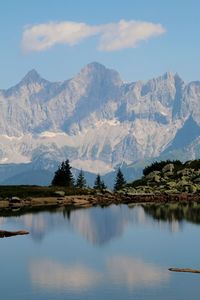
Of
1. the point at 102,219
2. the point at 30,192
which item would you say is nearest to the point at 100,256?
the point at 102,219

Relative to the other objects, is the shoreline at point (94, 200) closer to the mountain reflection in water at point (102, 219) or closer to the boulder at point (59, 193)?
the boulder at point (59, 193)

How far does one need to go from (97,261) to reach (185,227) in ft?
115

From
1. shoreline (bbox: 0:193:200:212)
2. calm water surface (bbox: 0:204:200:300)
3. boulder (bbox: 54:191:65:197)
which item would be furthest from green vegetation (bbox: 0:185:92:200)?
calm water surface (bbox: 0:204:200:300)

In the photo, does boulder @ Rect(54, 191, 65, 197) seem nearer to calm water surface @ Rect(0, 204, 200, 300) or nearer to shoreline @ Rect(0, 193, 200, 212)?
shoreline @ Rect(0, 193, 200, 212)

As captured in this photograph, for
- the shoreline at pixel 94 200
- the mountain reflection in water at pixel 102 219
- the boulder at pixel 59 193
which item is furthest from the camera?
the boulder at pixel 59 193

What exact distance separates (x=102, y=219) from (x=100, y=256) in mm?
44815

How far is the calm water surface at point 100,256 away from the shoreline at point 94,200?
998 inches

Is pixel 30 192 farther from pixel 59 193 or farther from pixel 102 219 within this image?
pixel 102 219

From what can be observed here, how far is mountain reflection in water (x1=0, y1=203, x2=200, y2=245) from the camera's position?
4166 inches

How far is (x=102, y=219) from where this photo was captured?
125312mm

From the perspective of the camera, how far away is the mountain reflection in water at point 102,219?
105806 millimetres

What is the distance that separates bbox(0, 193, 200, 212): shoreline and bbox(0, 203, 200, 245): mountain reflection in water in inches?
471

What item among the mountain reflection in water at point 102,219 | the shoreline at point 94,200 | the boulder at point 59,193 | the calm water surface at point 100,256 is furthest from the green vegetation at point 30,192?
the calm water surface at point 100,256

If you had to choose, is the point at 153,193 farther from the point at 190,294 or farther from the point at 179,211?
the point at 190,294
